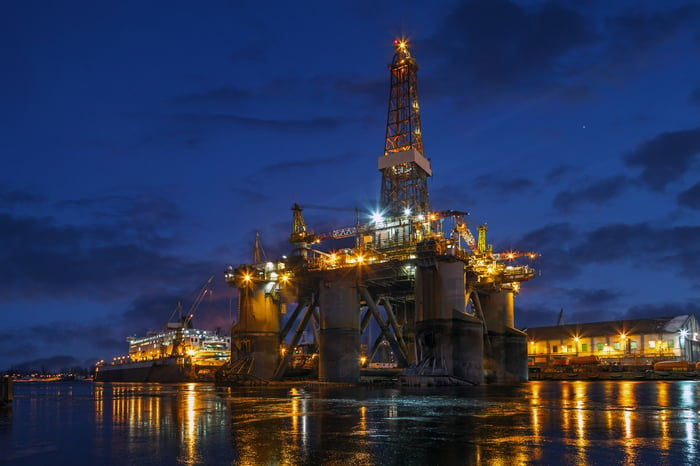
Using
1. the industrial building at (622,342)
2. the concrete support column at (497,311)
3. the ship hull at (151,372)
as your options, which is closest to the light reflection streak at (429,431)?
the concrete support column at (497,311)

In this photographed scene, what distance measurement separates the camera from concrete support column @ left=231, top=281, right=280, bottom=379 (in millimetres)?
65062

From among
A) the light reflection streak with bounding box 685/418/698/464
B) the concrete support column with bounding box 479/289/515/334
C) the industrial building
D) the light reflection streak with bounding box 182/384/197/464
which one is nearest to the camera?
the light reflection streak with bounding box 685/418/698/464

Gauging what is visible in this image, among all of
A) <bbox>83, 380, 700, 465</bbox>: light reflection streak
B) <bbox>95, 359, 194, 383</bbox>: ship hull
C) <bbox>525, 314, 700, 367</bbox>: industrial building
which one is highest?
<bbox>83, 380, 700, 465</bbox>: light reflection streak

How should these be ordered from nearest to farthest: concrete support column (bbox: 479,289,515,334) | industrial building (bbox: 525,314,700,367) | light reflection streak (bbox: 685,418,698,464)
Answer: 1. light reflection streak (bbox: 685,418,698,464)
2. concrete support column (bbox: 479,289,515,334)
3. industrial building (bbox: 525,314,700,367)

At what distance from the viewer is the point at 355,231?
62.9 m

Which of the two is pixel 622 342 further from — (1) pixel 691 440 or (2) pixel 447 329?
(1) pixel 691 440

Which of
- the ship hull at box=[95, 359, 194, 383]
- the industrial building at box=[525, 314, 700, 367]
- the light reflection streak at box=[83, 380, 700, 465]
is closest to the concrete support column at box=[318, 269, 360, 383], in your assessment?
the light reflection streak at box=[83, 380, 700, 465]

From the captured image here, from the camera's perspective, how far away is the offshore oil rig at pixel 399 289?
163 ft

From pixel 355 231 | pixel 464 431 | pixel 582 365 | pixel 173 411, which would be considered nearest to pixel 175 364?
pixel 355 231

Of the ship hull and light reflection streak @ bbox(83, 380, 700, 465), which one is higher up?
light reflection streak @ bbox(83, 380, 700, 465)

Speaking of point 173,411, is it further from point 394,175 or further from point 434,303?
point 394,175

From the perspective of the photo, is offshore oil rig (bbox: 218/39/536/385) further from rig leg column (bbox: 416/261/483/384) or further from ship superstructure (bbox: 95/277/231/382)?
ship superstructure (bbox: 95/277/231/382)

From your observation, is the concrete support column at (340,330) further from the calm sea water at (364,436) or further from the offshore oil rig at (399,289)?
the calm sea water at (364,436)

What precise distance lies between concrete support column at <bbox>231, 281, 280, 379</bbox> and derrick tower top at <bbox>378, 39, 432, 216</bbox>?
16228mm
